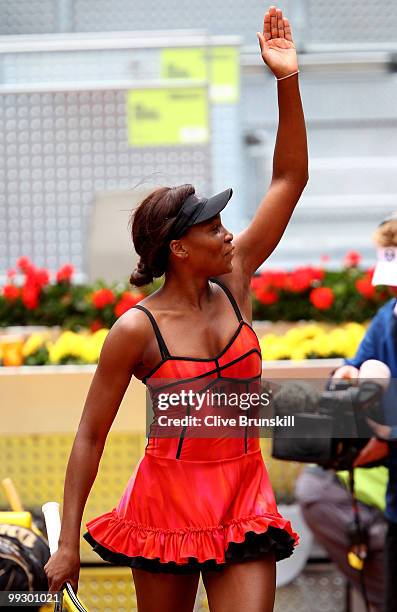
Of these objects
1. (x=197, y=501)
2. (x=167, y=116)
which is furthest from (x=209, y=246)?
(x=167, y=116)

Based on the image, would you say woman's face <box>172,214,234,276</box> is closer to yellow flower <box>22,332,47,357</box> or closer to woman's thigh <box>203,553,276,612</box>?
woman's thigh <box>203,553,276,612</box>

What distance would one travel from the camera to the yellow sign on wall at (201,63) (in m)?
6.16

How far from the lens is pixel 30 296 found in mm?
5129

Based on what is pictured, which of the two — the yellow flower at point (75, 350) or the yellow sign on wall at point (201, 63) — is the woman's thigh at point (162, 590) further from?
the yellow sign on wall at point (201, 63)

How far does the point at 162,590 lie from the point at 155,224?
756mm

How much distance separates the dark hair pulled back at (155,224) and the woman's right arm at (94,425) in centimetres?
13

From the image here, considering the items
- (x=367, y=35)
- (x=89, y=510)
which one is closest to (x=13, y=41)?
(x=367, y=35)

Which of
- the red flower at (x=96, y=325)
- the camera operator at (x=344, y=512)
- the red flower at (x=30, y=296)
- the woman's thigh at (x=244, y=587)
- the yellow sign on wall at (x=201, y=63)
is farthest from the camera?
the yellow sign on wall at (x=201, y=63)

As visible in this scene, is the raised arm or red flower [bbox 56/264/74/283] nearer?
the raised arm

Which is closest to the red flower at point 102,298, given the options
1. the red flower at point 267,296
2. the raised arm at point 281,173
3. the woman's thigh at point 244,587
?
the red flower at point 267,296

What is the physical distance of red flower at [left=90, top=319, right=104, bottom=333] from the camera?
193 inches

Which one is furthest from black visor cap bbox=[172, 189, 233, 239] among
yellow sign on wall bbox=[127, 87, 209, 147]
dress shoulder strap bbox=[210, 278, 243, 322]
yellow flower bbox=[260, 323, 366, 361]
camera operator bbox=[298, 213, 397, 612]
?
yellow sign on wall bbox=[127, 87, 209, 147]

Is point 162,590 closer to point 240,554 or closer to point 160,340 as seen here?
point 240,554

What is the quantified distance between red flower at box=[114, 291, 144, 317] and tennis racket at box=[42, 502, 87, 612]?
235 cm
